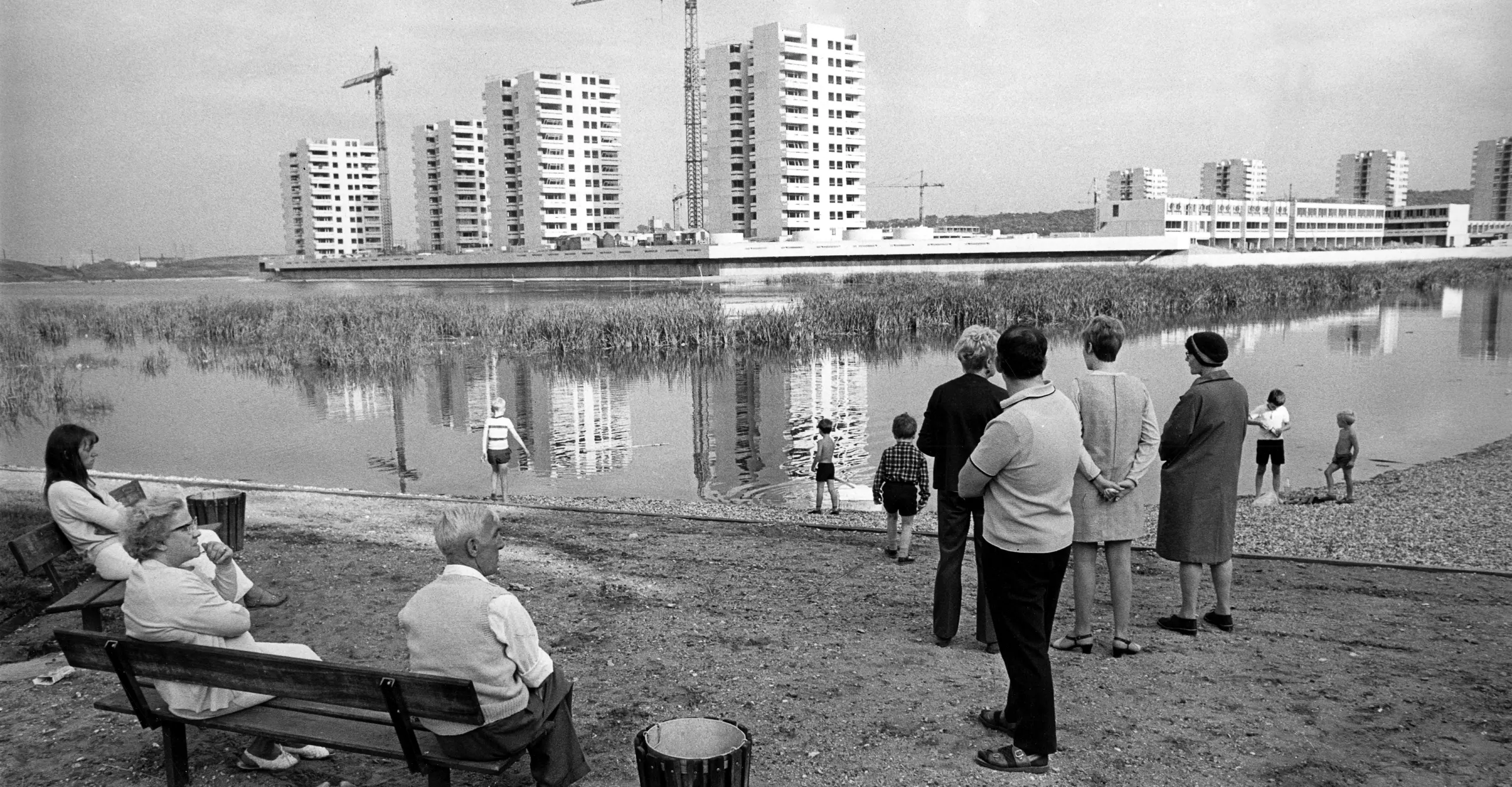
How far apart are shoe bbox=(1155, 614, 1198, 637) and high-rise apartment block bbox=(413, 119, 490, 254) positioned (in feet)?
483

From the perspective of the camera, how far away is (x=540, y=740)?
399 cm

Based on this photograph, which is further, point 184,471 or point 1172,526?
point 184,471

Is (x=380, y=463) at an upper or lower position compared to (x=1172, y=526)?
lower

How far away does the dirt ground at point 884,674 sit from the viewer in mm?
4438

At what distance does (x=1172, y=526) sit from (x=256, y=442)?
17559 millimetres

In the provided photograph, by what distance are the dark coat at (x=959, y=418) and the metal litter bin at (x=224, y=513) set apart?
202 inches

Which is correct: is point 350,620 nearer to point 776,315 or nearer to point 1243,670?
point 1243,670

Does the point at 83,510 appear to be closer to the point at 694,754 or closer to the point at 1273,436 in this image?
the point at 694,754

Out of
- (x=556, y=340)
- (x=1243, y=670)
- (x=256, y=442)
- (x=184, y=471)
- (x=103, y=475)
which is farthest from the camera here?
(x=556, y=340)

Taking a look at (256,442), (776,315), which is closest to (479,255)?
(776,315)

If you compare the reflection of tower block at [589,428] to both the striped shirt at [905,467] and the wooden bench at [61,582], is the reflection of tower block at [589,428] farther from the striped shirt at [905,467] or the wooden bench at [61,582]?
the wooden bench at [61,582]

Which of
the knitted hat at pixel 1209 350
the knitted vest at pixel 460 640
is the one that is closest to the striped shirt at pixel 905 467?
the knitted hat at pixel 1209 350

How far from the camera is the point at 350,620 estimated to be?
6566 mm

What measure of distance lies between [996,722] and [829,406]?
676 inches
